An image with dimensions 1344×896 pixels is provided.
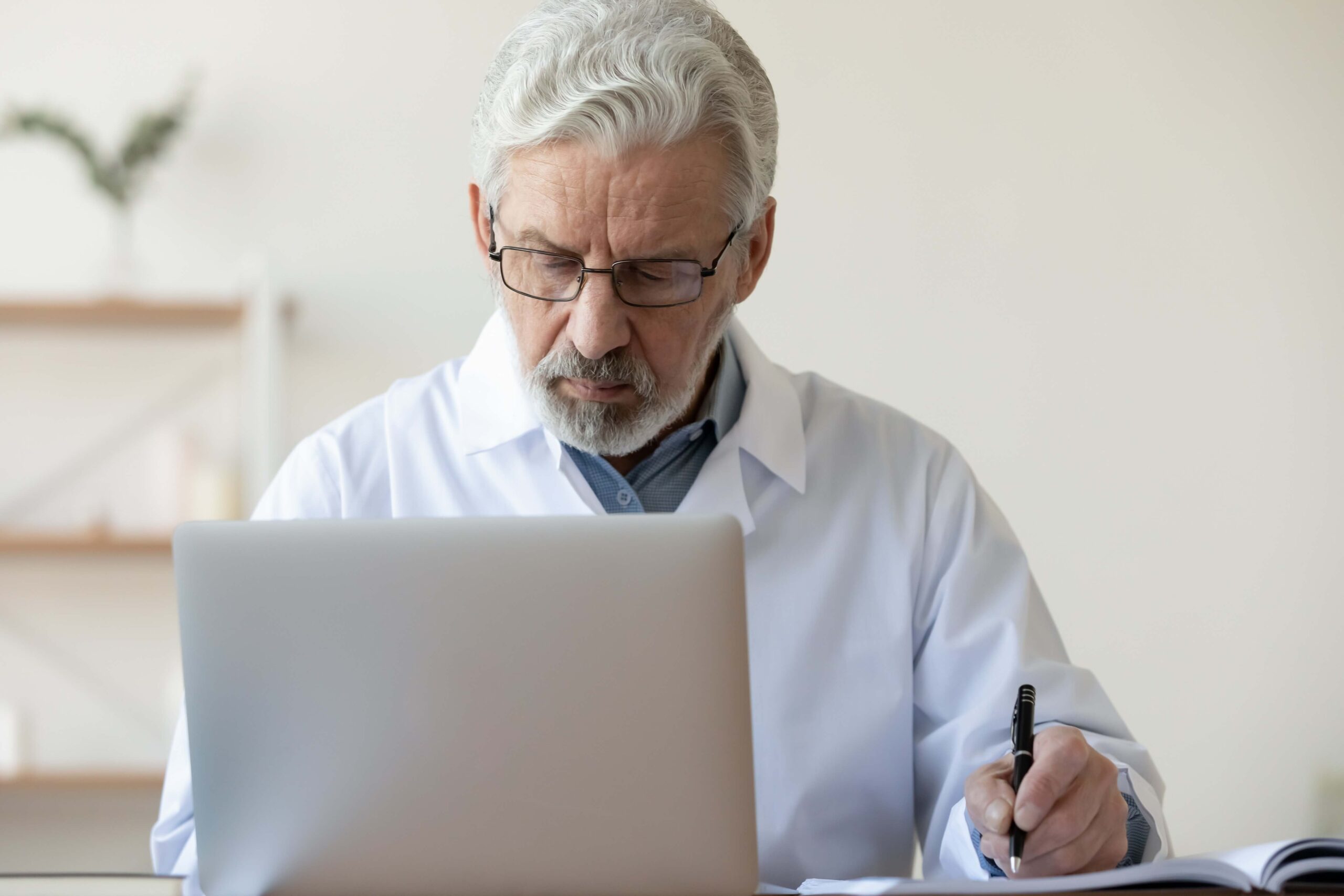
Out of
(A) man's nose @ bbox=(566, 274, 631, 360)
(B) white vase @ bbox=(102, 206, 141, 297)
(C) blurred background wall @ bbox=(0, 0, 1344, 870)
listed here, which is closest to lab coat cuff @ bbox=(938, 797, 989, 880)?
(A) man's nose @ bbox=(566, 274, 631, 360)

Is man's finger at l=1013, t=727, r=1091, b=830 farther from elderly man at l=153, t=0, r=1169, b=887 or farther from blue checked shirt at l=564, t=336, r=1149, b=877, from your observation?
blue checked shirt at l=564, t=336, r=1149, b=877

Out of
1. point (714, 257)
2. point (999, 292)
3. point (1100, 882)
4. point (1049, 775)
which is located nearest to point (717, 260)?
point (714, 257)

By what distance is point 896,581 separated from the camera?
136cm

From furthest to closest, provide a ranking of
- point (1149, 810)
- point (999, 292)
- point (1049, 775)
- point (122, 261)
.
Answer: point (999, 292) < point (122, 261) < point (1149, 810) < point (1049, 775)

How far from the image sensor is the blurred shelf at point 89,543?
→ 8.20ft

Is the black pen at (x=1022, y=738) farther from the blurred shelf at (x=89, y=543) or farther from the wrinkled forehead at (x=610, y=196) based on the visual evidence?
the blurred shelf at (x=89, y=543)

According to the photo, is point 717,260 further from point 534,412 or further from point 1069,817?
point 1069,817

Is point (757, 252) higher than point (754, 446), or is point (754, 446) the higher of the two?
point (757, 252)

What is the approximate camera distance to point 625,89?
122 cm

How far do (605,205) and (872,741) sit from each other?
0.65 meters

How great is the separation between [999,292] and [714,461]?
1.59 metres

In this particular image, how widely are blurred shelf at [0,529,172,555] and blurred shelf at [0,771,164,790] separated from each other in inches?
18.3

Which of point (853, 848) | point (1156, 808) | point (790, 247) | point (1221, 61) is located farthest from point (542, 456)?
point (1221, 61)

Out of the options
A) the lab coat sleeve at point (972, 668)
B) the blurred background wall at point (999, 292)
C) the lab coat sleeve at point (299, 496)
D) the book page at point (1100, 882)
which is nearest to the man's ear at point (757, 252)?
the lab coat sleeve at point (972, 668)
